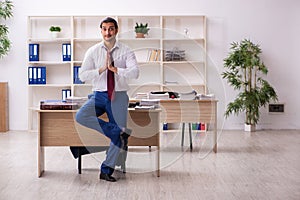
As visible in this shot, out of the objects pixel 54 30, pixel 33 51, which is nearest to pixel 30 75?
pixel 33 51

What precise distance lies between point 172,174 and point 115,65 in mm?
1197

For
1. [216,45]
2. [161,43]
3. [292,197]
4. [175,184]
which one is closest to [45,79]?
[161,43]

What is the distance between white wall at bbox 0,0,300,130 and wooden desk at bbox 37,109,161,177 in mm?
3964

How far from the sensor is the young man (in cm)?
507

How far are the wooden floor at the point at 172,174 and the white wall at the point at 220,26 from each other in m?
1.73

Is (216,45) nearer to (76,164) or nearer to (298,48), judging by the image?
(298,48)

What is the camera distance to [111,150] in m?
5.07

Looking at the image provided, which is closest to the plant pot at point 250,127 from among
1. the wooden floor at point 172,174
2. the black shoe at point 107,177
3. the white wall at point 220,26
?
the white wall at point 220,26

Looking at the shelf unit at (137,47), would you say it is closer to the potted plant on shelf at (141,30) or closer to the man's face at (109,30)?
the potted plant on shelf at (141,30)

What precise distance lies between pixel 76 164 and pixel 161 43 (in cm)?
352

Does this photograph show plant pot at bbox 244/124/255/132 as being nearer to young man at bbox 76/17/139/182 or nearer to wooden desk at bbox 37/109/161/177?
wooden desk at bbox 37/109/161/177

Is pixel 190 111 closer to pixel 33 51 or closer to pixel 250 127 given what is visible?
pixel 250 127

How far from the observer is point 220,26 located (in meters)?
9.03

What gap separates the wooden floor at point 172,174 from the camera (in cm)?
454
